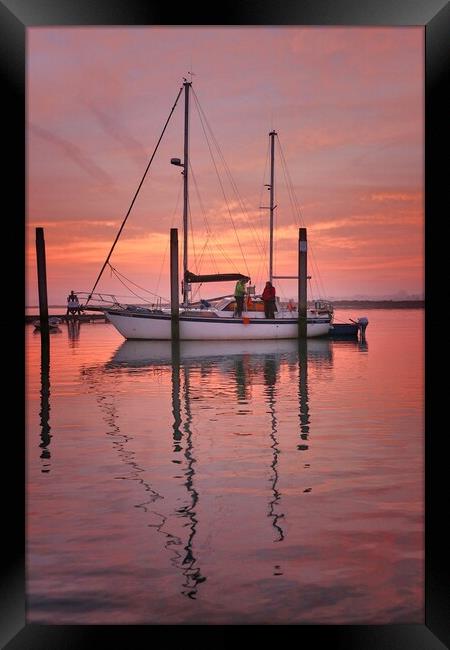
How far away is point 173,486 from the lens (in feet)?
18.6

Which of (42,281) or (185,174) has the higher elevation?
(185,174)

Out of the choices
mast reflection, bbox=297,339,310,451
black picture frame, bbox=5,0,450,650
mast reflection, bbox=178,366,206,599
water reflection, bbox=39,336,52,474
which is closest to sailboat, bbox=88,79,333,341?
mast reflection, bbox=297,339,310,451

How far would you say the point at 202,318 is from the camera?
26.7m

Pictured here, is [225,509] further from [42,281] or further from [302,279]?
[42,281]

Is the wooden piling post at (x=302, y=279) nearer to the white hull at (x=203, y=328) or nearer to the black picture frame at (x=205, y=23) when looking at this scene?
the white hull at (x=203, y=328)

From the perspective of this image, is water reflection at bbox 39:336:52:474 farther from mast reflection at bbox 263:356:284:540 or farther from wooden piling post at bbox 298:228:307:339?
wooden piling post at bbox 298:228:307:339

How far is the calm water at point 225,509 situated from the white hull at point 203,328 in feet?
48.8

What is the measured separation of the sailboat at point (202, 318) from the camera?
26.8m

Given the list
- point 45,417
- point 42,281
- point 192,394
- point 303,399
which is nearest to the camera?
point 45,417

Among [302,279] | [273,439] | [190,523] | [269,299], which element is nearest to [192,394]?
[273,439]

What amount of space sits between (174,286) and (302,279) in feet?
15.3

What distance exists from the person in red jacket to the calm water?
50.8 feet

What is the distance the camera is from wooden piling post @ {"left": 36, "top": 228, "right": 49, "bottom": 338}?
24359mm
